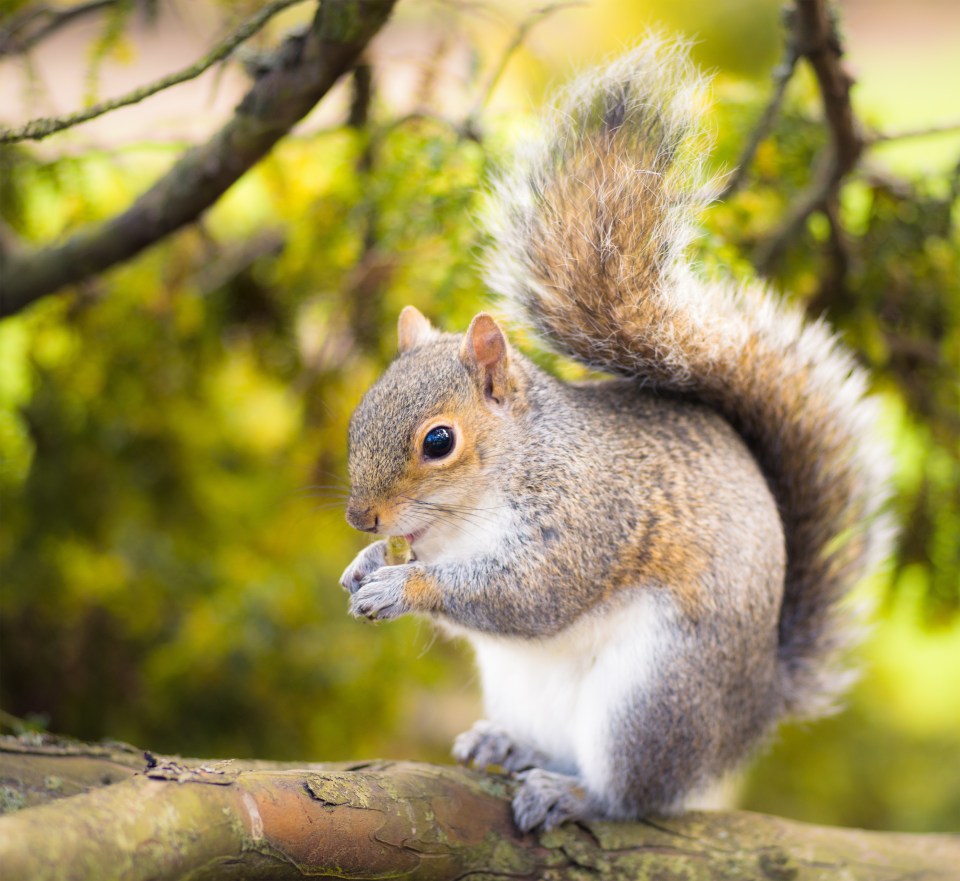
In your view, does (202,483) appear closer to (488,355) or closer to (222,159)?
(222,159)

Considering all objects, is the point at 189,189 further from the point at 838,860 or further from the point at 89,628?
the point at 838,860

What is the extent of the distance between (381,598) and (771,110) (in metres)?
1.07

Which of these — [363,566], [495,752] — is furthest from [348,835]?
[495,752]

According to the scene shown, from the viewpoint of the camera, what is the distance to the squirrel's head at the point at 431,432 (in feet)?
5.09

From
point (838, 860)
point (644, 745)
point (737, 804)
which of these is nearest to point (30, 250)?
point (644, 745)

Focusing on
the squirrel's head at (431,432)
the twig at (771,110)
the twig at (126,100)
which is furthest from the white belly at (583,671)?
the twig at (126,100)

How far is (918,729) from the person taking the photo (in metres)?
3.07

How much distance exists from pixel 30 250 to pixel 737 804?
2467mm

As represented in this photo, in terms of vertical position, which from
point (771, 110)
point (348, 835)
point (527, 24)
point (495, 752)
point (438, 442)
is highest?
point (771, 110)

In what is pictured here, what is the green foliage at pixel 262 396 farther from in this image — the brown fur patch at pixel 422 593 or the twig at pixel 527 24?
the brown fur patch at pixel 422 593

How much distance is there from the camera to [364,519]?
1.53 metres

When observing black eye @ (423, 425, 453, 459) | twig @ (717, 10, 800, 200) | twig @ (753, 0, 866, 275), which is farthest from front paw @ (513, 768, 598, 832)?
twig @ (753, 0, 866, 275)

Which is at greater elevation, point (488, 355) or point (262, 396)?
point (262, 396)

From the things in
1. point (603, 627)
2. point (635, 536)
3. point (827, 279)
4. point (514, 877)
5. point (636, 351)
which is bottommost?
point (514, 877)
